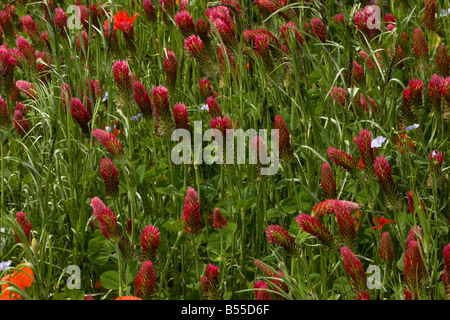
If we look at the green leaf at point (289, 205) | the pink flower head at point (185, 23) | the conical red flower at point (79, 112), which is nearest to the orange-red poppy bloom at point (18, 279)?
the conical red flower at point (79, 112)

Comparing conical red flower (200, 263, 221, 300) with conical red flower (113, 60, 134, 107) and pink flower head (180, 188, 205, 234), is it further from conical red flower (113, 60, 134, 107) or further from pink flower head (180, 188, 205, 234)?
conical red flower (113, 60, 134, 107)

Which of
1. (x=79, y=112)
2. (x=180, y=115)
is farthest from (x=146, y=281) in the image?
(x=79, y=112)

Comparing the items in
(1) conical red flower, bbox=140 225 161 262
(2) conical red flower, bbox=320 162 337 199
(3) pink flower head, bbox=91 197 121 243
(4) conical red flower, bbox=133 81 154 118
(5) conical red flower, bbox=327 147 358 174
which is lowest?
(1) conical red flower, bbox=140 225 161 262

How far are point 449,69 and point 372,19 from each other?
0.30 meters

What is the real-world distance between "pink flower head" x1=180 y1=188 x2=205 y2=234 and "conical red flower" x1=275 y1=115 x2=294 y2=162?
1.04ft

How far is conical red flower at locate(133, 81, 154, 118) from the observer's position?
6.13ft

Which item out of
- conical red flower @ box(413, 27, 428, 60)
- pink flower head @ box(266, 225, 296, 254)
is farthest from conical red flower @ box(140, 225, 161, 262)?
conical red flower @ box(413, 27, 428, 60)

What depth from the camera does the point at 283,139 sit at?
1776 millimetres

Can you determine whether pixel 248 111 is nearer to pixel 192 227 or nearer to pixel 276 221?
pixel 276 221

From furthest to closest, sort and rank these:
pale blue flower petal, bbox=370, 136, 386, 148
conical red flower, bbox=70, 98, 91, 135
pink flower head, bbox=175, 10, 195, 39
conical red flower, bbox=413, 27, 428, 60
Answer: pink flower head, bbox=175, 10, 195, 39 < conical red flower, bbox=413, 27, 428, 60 < conical red flower, bbox=70, 98, 91, 135 < pale blue flower petal, bbox=370, 136, 386, 148

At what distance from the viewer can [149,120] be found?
6.34ft

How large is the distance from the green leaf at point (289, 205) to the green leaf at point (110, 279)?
20.1 inches

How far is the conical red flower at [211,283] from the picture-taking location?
154cm
